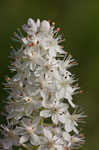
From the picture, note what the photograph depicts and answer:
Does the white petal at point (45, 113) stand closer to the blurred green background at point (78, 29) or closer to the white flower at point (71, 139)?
the white flower at point (71, 139)

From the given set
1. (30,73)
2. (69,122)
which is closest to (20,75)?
(30,73)

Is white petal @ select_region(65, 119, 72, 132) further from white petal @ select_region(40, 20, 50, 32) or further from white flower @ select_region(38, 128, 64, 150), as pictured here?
white petal @ select_region(40, 20, 50, 32)

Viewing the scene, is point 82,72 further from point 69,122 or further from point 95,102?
point 69,122

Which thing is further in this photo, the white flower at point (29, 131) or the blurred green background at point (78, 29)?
the blurred green background at point (78, 29)

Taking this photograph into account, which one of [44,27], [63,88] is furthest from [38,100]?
[44,27]

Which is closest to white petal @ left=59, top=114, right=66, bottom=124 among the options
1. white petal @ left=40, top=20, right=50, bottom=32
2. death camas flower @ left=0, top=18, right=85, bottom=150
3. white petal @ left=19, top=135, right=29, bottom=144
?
death camas flower @ left=0, top=18, right=85, bottom=150

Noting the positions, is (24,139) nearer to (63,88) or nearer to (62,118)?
(62,118)

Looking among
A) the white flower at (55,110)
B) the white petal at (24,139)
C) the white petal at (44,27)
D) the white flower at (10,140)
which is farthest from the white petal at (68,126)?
the white petal at (44,27)
